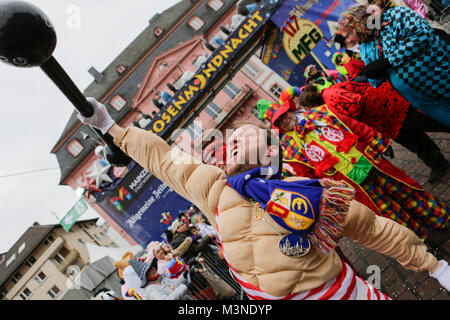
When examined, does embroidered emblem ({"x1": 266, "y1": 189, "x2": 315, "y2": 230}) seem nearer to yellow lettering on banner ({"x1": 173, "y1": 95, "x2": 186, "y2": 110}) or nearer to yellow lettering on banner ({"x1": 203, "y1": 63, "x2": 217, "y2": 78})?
yellow lettering on banner ({"x1": 203, "y1": 63, "x2": 217, "y2": 78})

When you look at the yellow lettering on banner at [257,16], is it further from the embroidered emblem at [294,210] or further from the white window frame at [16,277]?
the white window frame at [16,277]

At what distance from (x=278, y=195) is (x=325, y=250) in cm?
40

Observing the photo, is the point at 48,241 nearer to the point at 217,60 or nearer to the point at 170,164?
the point at 217,60

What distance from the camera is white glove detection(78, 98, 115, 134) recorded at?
6.48ft

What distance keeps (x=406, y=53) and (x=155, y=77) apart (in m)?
19.9

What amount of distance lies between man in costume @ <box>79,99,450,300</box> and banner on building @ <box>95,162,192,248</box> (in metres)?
7.64

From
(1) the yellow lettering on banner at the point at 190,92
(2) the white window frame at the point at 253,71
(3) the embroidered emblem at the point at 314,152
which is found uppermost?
(2) the white window frame at the point at 253,71

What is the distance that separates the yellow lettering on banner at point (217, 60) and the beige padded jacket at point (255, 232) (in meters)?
5.59

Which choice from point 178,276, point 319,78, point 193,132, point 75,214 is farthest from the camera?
point 75,214

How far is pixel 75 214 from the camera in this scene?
12039 mm

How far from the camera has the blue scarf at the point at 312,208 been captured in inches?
65.1

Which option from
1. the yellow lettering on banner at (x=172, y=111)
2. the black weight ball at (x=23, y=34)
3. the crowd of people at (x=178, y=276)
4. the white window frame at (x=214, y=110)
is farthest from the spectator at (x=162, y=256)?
the white window frame at (x=214, y=110)

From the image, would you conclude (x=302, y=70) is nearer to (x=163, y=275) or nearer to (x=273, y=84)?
(x=163, y=275)

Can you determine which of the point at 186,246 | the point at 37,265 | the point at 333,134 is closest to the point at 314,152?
the point at 333,134
